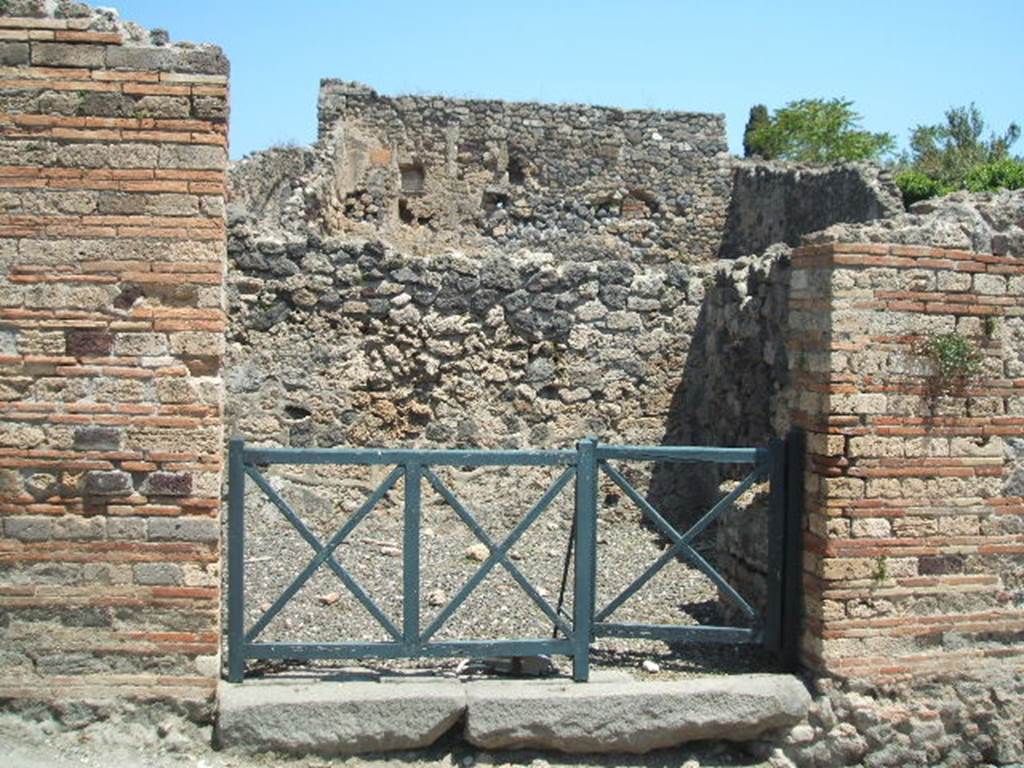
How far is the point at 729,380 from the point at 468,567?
2642 mm

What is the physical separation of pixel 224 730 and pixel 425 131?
1380 centimetres

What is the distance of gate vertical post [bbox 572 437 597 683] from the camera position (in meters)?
5.60

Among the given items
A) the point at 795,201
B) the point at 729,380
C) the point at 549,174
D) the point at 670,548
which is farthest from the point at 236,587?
the point at 549,174

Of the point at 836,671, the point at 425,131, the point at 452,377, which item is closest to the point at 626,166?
the point at 425,131

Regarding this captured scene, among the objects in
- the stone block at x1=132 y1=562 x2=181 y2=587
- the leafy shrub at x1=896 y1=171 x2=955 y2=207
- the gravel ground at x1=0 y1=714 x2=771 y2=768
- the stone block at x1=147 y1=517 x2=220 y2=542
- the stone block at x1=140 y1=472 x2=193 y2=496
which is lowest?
the gravel ground at x1=0 y1=714 x2=771 y2=768

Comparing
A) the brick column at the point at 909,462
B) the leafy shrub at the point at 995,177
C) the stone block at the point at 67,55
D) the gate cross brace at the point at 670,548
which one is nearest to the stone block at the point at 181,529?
the gate cross brace at the point at 670,548

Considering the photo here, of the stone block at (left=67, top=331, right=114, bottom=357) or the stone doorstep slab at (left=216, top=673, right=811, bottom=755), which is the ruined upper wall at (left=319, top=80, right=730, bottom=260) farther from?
the stone doorstep slab at (left=216, top=673, right=811, bottom=755)

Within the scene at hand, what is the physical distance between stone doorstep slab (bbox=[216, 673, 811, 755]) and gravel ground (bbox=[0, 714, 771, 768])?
0.06 m

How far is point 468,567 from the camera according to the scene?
807cm

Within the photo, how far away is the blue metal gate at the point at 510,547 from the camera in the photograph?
5.41 metres

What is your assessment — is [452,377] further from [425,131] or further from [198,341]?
[425,131]

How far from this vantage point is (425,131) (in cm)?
1780

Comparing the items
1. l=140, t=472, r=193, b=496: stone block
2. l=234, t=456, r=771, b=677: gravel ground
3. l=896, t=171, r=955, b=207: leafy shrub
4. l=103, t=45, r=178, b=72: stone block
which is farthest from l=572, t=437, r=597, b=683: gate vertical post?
l=896, t=171, r=955, b=207: leafy shrub

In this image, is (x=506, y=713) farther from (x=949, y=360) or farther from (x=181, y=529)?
(x=949, y=360)
